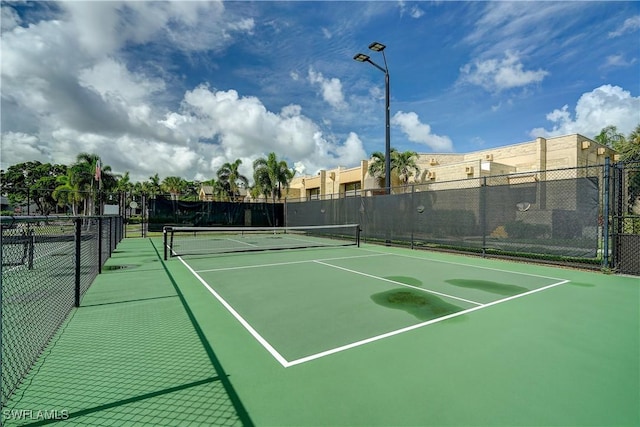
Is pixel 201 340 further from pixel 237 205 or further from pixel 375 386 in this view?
pixel 237 205

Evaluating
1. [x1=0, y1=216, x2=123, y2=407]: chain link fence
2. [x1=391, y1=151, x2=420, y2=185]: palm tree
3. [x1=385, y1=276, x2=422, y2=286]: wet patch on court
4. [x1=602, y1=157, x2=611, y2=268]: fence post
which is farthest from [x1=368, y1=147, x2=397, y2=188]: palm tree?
[x1=0, y1=216, x2=123, y2=407]: chain link fence

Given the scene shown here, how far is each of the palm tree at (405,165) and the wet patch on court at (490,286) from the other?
23.0 metres

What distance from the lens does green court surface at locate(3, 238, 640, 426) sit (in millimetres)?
2318

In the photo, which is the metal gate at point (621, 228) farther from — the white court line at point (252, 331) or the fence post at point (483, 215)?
the white court line at point (252, 331)

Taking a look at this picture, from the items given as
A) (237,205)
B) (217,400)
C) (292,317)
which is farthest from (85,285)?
(237,205)

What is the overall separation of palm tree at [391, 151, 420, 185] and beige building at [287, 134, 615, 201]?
72cm

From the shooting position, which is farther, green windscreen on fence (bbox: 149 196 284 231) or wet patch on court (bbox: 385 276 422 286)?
green windscreen on fence (bbox: 149 196 284 231)

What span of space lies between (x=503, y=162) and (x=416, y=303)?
2743cm

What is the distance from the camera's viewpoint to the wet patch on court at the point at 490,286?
5.74 m

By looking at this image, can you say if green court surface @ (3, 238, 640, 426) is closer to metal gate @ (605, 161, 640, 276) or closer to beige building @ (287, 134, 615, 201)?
metal gate @ (605, 161, 640, 276)

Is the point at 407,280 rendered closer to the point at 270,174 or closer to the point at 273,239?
the point at 273,239

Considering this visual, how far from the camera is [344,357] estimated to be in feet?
10.2

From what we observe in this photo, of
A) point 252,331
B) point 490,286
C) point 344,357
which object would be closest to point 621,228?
point 490,286

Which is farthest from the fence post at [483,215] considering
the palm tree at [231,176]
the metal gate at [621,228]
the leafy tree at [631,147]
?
the palm tree at [231,176]
